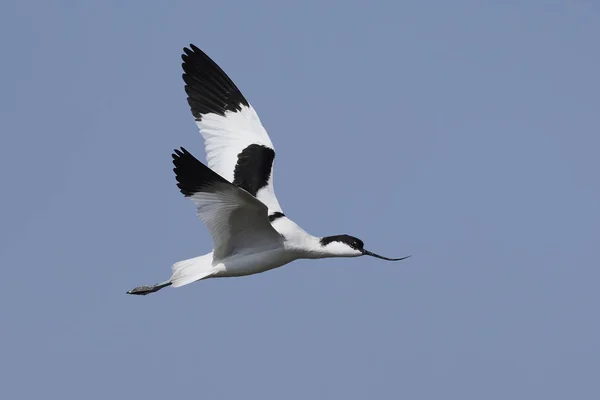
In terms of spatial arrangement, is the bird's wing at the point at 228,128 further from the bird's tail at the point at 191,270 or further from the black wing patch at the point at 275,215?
the bird's tail at the point at 191,270

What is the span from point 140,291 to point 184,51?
413cm

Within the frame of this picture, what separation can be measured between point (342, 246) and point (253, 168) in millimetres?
2234

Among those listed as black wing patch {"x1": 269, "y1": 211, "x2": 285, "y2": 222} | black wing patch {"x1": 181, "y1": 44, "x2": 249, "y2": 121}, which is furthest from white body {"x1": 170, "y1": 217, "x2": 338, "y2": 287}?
black wing patch {"x1": 181, "y1": 44, "x2": 249, "y2": 121}

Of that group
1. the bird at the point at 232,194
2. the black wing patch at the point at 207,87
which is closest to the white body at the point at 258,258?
the bird at the point at 232,194

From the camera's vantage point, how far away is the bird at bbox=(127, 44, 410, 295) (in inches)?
527

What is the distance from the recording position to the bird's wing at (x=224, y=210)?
42.9 ft

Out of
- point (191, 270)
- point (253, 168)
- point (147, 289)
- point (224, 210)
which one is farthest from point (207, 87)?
point (224, 210)

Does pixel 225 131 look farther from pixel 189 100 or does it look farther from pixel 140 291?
pixel 140 291

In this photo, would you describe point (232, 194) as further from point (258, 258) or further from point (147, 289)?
point (147, 289)

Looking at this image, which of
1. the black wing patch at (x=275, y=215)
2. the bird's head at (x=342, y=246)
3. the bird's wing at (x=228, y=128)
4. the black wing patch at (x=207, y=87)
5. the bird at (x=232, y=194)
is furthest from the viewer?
the black wing patch at (x=207, y=87)

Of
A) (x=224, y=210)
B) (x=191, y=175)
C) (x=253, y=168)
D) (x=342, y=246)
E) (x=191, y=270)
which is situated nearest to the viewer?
(x=191, y=175)

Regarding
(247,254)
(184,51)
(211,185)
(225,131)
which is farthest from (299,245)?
(184,51)

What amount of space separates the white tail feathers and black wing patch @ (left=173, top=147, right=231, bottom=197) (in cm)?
146

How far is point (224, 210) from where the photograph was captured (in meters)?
13.7
